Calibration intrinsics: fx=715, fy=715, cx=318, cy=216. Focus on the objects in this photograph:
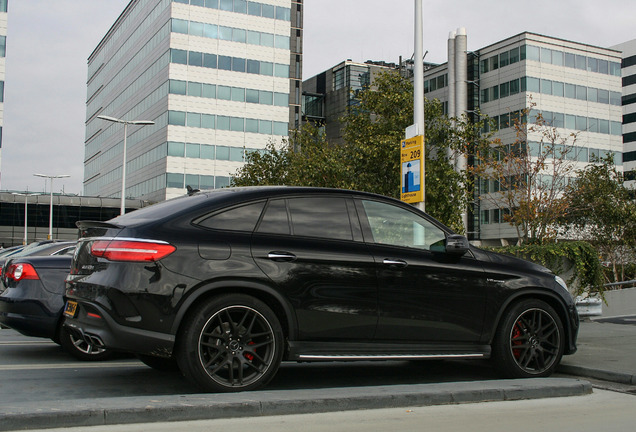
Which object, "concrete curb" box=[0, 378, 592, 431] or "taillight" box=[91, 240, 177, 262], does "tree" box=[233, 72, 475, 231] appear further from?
"taillight" box=[91, 240, 177, 262]

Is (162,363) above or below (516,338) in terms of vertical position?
below

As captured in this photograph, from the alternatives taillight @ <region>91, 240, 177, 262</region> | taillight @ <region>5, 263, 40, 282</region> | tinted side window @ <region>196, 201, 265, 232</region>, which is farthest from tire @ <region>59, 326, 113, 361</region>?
tinted side window @ <region>196, 201, 265, 232</region>

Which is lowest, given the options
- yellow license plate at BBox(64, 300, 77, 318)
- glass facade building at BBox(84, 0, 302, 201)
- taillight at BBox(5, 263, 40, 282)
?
yellow license plate at BBox(64, 300, 77, 318)

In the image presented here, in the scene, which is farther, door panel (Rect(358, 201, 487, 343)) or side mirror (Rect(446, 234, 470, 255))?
side mirror (Rect(446, 234, 470, 255))

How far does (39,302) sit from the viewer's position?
7.71 m

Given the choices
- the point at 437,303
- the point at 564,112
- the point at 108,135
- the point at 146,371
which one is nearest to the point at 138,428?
the point at 146,371

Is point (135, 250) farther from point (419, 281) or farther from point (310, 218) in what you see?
point (419, 281)

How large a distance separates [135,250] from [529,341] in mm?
3718

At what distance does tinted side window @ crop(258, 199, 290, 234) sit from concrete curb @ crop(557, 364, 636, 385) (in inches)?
135

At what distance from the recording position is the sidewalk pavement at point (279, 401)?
178 inches

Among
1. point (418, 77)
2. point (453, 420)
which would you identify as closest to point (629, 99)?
point (418, 77)

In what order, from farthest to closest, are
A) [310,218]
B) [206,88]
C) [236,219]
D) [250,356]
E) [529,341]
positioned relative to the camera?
[206,88]
[529,341]
[310,218]
[236,219]
[250,356]

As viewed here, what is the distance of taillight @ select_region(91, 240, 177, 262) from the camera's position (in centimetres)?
518

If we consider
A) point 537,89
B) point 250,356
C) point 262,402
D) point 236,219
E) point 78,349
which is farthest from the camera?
point 537,89
